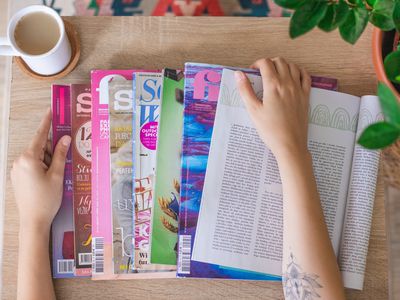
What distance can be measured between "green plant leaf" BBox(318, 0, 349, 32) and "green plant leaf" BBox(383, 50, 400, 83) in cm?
10

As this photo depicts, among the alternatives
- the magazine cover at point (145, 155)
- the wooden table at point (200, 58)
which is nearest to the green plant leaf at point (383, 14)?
the wooden table at point (200, 58)

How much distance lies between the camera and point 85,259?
2.44 ft

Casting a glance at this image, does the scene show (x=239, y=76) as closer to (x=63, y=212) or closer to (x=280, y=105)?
(x=280, y=105)

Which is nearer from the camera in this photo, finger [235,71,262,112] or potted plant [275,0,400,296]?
potted plant [275,0,400,296]

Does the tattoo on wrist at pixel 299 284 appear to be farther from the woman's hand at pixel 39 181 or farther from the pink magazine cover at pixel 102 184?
the woman's hand at pixel 39 181

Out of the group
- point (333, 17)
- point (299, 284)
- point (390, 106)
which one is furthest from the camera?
point (299, 284)

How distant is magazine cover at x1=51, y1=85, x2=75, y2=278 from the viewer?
2.43 ft

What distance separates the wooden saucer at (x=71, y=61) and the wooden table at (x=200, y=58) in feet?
0.04

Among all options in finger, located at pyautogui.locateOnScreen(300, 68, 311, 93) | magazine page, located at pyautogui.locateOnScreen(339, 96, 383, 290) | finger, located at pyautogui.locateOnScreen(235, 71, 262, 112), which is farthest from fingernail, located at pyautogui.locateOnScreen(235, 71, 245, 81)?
magazine page, located at pyautogui.locateOnScreen(339, 96, 383, 290)

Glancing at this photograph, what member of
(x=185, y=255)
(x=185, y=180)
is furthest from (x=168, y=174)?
(x=185, y=255)

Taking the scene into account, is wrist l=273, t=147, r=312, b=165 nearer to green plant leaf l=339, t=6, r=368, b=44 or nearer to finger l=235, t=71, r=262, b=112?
finger l=235, t=71, r=262, b=112

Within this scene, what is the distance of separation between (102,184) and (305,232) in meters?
0.33

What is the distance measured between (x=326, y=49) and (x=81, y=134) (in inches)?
17.2

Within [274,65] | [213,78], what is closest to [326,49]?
[274,65]
